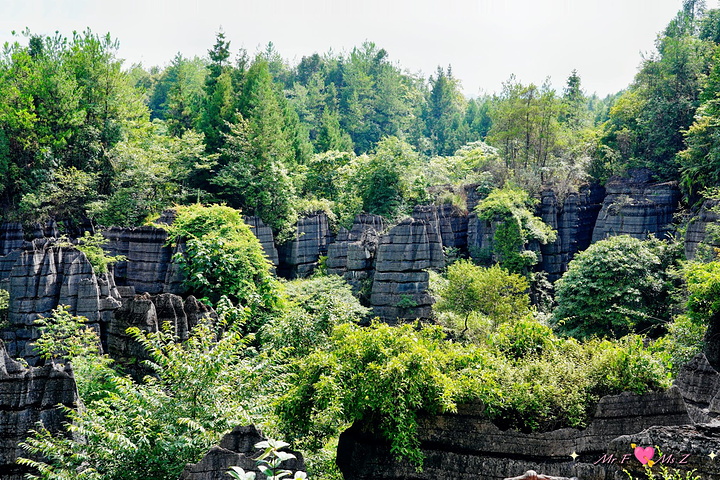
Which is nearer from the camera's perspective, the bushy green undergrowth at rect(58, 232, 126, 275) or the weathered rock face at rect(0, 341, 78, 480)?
the weathered rock face at rect(0, 341, 78, 480)

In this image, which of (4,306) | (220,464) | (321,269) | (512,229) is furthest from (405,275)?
(220,464)

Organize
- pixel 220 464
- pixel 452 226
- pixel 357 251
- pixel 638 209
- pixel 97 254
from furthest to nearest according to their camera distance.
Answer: pixel 452 226 < pixel 638 209 < pixel 357 251 < pixel 97 254 < pixel 220 464

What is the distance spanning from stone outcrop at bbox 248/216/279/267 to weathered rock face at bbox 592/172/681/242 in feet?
40.3

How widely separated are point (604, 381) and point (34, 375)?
789 centimetres

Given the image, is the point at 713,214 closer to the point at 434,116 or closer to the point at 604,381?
the point at 604,381

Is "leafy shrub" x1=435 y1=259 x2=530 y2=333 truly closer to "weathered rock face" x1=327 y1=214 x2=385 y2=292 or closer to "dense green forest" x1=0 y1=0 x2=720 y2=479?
"dense green forest" x1=0 y1=0 x2=720 y2=479

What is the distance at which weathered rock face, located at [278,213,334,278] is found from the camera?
938 inches

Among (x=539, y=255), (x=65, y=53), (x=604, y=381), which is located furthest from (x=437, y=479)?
(x=65, y=53)

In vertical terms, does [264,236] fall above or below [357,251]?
above

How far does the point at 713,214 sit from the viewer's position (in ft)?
60.7

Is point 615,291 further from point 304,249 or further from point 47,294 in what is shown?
point 47,294

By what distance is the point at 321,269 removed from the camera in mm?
22828

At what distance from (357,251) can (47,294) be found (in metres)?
9.32

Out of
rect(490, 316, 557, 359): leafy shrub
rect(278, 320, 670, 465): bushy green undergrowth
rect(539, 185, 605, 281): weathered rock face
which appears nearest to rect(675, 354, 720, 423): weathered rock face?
rect(278, 320, 670, 465): bushy green undergrowth
